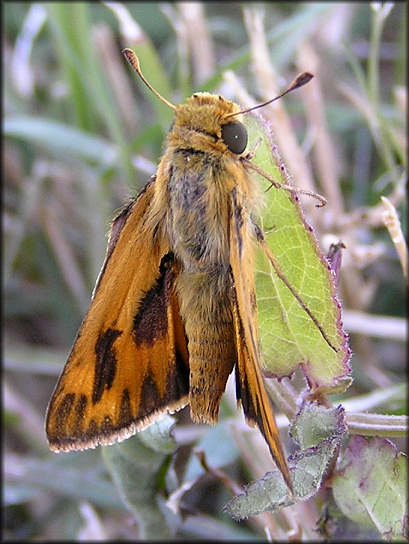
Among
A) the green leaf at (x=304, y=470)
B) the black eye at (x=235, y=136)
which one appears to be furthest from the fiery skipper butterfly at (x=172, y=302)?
the green leaf at (x=304, y=470)

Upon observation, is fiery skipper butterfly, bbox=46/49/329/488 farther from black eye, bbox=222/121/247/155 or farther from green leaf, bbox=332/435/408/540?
green leaf, bbox=332/435/408/540

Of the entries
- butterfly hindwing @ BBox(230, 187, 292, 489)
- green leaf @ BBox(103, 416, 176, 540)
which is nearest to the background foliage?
green leaf @ BBox(103, 416, 176, 540)

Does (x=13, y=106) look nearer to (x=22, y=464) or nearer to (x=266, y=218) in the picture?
(x=22, y=464)

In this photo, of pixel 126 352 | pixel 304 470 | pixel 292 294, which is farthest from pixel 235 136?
pixel 304 470

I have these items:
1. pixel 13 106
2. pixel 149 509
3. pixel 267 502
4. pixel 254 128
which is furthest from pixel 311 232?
pixel 13 106

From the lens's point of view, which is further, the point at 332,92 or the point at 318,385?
the point at 332,92

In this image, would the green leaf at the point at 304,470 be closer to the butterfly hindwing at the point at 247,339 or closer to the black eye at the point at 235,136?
the butterfly hindwing at the point at 247,339
